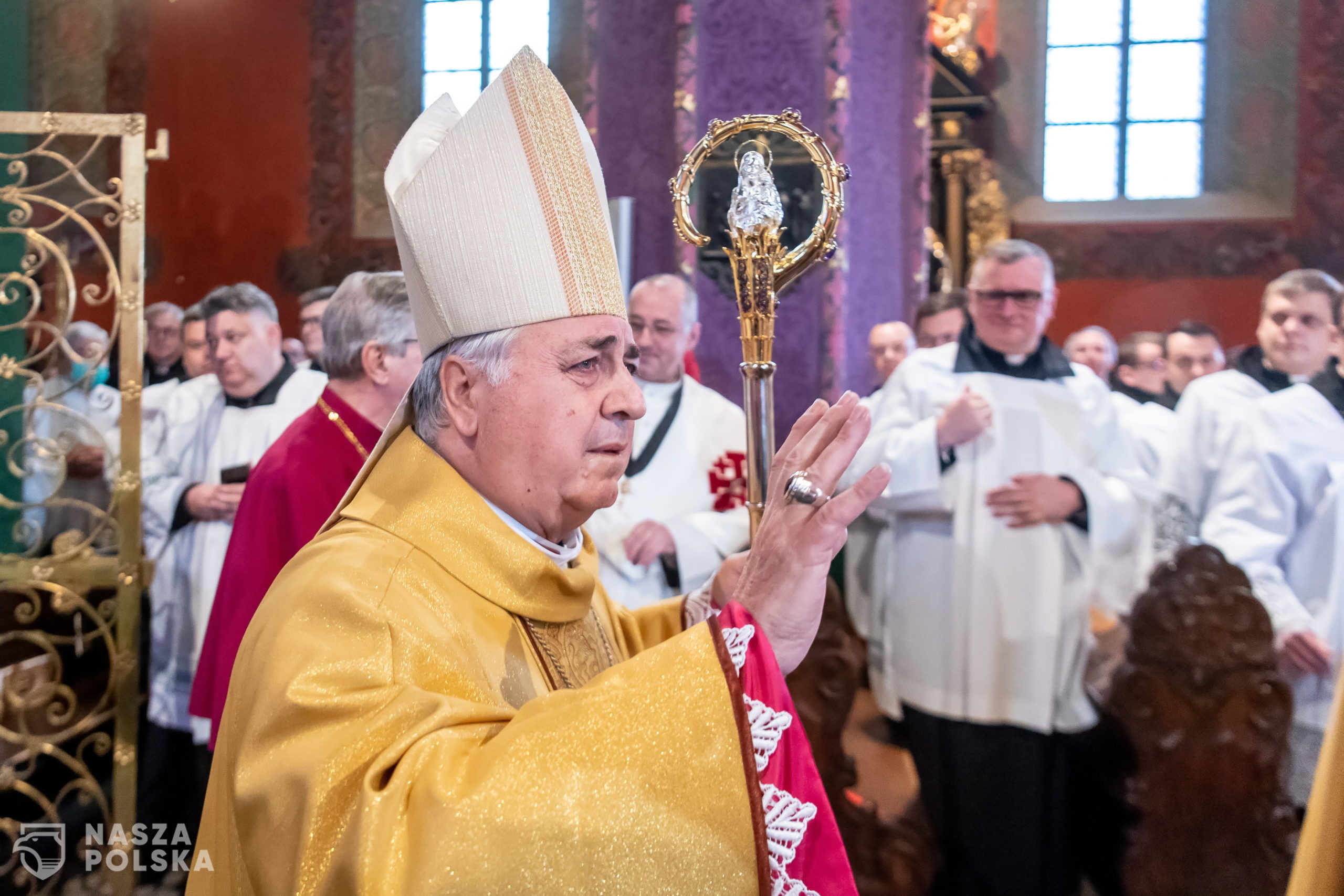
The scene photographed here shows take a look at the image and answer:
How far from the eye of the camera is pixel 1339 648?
3945mm

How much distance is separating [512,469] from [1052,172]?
7.42m

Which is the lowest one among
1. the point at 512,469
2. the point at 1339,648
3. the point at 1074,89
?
the point at 1339,648

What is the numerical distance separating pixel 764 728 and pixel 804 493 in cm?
28

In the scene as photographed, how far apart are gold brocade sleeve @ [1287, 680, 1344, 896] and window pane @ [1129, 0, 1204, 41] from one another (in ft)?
23.1

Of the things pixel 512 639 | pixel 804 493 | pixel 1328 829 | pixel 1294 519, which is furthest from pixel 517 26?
pixel 1328 829

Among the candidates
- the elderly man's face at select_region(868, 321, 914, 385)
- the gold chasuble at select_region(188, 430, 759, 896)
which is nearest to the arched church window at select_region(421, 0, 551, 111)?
the elderly man's face at select_region(868, 321, 914, 385)

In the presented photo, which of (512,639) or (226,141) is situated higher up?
(226,141)

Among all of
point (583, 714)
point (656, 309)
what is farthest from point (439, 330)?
point (656, 309)

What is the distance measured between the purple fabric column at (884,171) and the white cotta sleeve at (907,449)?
546 mm

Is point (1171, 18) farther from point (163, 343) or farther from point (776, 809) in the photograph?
point (776, 809)

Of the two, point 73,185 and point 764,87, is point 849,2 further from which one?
point 73,185

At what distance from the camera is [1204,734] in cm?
407

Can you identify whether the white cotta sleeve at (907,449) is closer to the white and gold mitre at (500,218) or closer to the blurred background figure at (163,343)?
the white and gold mitre at (500,218)

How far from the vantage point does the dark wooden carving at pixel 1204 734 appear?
4.01m
